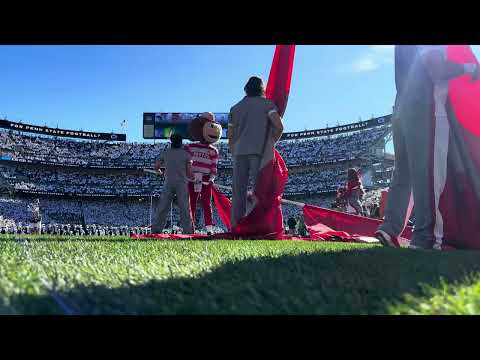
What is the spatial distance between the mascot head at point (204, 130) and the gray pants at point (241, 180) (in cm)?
240

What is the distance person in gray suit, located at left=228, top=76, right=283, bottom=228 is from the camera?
4340 mm

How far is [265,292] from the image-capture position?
36.3 inches

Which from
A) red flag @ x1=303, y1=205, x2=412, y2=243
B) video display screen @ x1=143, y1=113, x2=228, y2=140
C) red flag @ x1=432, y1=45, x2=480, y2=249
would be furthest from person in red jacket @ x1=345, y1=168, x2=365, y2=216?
video display screen @ x1=143, y1=113, x2=228, y2=140

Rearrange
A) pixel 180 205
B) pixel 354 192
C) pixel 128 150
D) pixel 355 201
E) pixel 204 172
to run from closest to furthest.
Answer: pixel 180 205 → pixel 204 172 → pixel 355 201 → pixel 354 192 → pixel 128 150

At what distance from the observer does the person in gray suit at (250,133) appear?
434 cm

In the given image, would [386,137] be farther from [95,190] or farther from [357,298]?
[357,298]

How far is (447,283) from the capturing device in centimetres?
110

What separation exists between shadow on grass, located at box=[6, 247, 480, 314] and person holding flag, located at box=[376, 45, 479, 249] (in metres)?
1.53

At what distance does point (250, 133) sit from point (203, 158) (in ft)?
7.56

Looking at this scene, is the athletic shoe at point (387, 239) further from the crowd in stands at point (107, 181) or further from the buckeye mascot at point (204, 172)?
the crowd in stands at point (107, 181)

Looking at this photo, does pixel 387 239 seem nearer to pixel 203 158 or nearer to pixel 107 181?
pixel 203 158

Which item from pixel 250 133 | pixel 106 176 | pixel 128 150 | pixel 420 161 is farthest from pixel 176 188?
pixel 128 150
